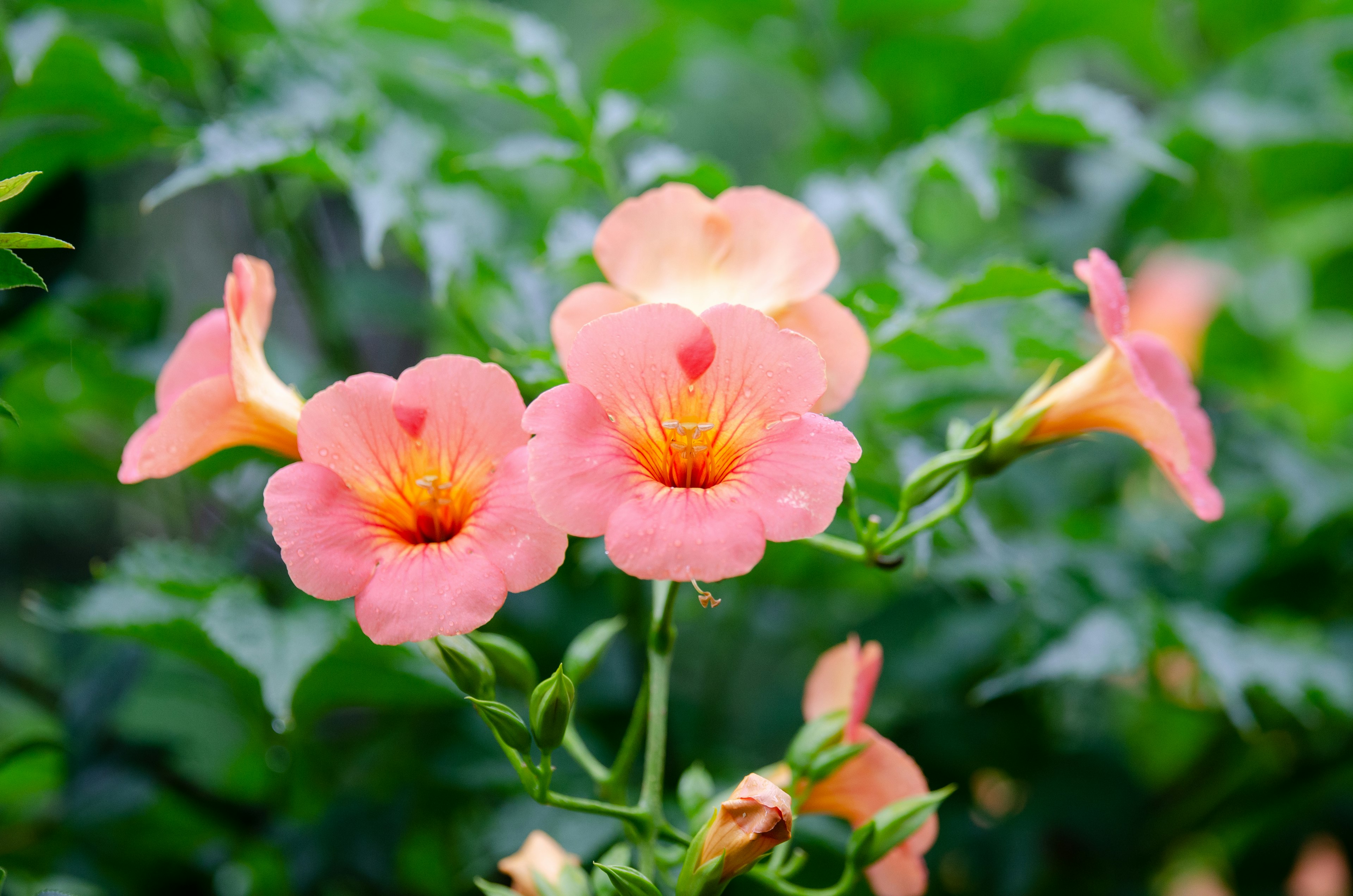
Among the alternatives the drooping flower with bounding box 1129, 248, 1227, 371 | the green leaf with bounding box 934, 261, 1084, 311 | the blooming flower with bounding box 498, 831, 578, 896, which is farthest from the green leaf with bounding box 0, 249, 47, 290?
the drooping flower with bounding box 1129, 248, 1227, 371

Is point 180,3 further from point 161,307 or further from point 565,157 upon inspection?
point 565,157

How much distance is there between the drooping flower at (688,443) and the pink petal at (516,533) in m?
0.02

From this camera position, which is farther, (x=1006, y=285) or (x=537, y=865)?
(x=1006, y=285)

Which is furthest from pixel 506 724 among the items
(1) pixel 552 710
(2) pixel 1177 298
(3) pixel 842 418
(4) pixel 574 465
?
(2) pixel 1177 298

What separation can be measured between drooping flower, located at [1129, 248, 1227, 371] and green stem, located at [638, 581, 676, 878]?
1.08m

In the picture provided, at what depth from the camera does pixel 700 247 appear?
1.82 feet

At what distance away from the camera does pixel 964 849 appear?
2.82 feet

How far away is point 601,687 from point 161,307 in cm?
52

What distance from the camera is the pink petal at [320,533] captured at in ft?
1.37

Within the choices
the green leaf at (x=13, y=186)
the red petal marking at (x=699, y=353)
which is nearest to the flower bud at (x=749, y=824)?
the red petal marking at (x=699, y=353)

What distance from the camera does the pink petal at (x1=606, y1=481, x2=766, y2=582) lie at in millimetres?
386

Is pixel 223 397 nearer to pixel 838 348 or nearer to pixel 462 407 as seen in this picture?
pixel 462 407

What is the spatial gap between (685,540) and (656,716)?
11 cm

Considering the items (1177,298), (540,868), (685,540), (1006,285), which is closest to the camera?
(685,540)
